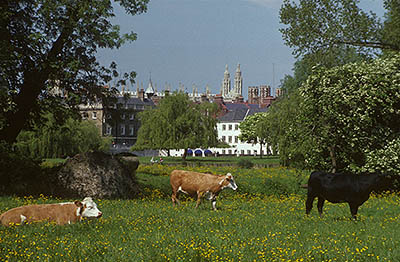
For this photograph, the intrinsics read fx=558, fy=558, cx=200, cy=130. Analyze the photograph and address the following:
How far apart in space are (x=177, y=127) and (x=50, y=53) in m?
61.3

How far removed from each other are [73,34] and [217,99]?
16320cm

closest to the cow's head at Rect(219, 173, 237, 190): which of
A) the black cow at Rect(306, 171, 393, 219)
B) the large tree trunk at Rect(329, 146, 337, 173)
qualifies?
the black cow at Rect(306, 171, 393, 219)

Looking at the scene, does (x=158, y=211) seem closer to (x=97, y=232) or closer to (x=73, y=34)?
(x=97, y=232)

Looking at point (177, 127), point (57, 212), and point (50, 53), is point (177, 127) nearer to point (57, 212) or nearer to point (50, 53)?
point (50, 53)

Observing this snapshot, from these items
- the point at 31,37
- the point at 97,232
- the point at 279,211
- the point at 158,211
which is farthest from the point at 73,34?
the point at 97,232

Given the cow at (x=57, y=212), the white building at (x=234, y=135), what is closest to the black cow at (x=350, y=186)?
the cow at (x=57, y=212)

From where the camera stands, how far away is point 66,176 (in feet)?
80.6

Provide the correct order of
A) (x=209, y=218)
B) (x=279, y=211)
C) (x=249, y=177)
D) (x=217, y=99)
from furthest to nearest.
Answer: (x=217, y=99) → (x=249, y=177) → (x=279, y=211) → (x=209, y=218)

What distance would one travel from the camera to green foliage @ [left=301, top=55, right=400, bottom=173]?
30656mm

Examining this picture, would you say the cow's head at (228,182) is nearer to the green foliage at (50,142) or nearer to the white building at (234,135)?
the green foliage at (50,142)

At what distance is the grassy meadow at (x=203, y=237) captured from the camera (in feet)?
35.6

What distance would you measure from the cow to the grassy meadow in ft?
1.32

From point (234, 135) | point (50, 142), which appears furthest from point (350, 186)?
point (234, 135)

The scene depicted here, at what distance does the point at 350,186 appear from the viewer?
56.3 feet
